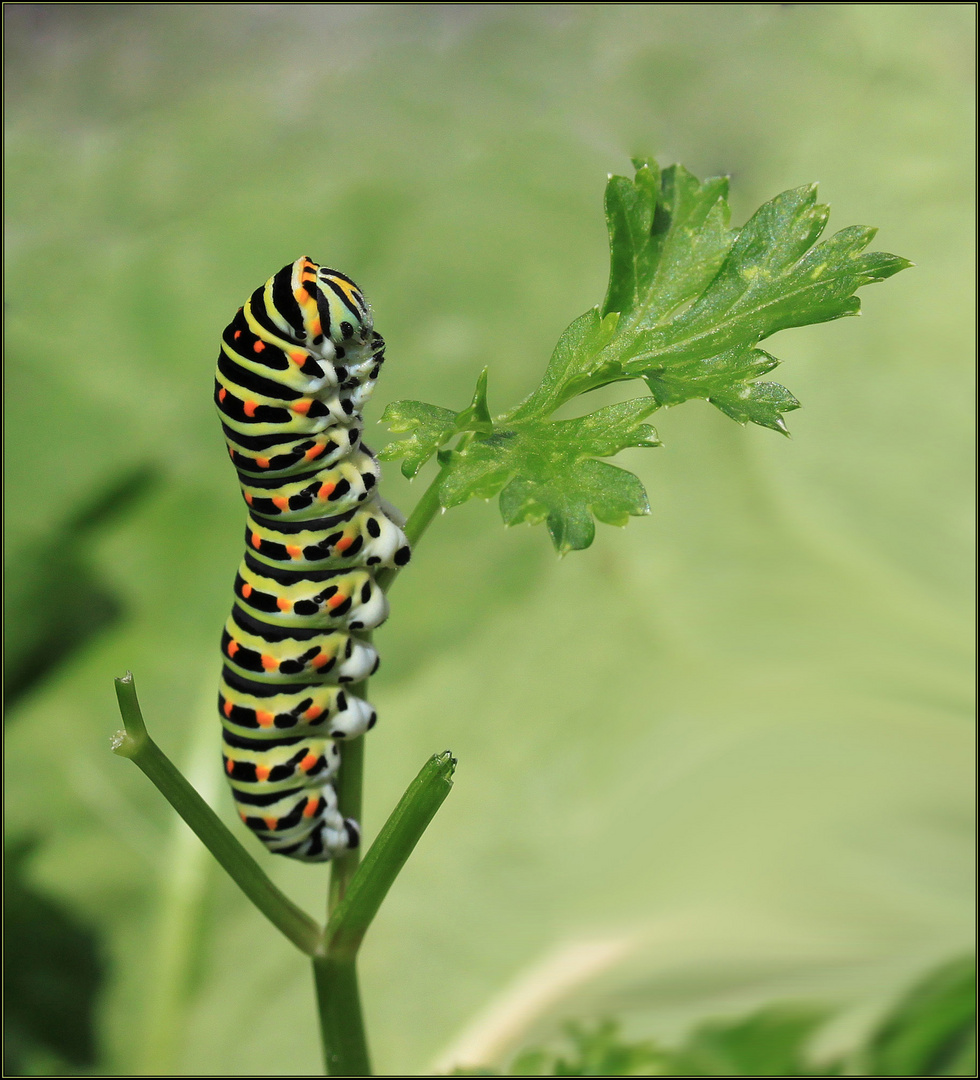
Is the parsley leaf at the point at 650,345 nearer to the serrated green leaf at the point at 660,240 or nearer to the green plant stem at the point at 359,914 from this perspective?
the serrated green leaf at the point at 660,240

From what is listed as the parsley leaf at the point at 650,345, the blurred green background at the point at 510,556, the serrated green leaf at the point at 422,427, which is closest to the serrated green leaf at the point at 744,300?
the parsley leaf at the point at 650,345

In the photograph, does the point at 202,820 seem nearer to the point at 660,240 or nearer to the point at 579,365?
the point at 579,365

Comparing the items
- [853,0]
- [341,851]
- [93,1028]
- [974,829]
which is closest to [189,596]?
[93,1028]

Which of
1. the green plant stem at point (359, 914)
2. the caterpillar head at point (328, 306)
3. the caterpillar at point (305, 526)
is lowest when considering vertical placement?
the green plant stem at point (359, 914)

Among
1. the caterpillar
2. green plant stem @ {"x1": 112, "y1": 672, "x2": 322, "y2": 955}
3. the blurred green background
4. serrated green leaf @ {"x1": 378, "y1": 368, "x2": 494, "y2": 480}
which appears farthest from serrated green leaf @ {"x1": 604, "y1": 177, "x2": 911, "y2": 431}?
the blurred green background

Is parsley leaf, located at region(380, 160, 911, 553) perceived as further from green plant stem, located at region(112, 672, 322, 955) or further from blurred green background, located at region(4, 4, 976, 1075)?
blurred green background, located at region(4, 4, 976, 1075)

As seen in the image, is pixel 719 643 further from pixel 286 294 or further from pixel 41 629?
pixel 286 294
